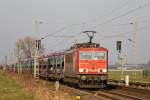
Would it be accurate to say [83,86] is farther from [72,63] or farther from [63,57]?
[63,57]

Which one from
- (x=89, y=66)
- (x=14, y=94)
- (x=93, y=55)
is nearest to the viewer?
(x=14, y=94)

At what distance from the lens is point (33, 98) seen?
24.8 metres

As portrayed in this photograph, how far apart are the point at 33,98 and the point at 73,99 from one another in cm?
287

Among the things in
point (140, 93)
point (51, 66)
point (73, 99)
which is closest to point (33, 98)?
point (73, 99)

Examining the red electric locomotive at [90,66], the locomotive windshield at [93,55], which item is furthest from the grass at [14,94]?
the locomotive windshield at [93,55]

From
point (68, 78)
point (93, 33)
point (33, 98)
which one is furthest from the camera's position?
point (68, 78)

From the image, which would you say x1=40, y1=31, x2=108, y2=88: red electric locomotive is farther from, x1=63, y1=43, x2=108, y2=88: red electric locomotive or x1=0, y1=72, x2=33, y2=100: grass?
x1=0, y1=72, x2=33, y2=100: grass

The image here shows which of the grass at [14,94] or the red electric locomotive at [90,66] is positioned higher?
the red electric locomotive at [90,66]

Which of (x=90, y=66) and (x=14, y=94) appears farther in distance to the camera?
(x=90, y=66)

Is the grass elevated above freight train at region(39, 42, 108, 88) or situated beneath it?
situated beneath

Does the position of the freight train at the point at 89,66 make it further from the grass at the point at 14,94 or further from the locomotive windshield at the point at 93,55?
the grass at the point at 14,94

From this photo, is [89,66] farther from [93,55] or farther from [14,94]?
[14,94]

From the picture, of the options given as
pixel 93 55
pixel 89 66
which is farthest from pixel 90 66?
pixel 93 55

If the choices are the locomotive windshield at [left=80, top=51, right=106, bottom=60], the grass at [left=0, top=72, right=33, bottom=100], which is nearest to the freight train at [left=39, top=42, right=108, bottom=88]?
the locomotive windshield at [left=80, top=51, right=106, bottom=60]
